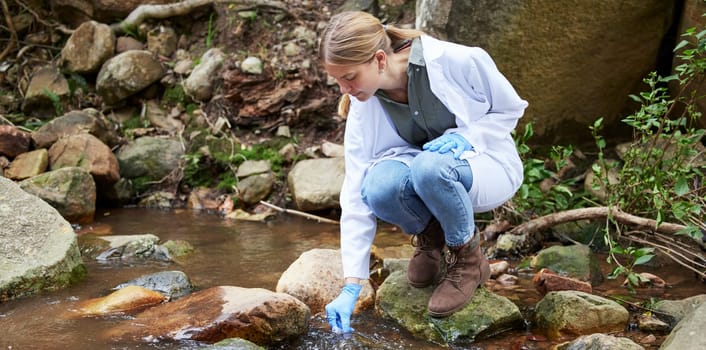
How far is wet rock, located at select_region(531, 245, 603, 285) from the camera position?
125 inches

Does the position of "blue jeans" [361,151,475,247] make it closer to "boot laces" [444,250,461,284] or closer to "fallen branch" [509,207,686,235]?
"boot laces" [444,250,461,284]

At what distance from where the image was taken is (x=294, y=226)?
4.52 metres

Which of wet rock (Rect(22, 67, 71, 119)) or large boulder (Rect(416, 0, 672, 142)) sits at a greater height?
large boulder (Rect(416, 0, 672, 142))

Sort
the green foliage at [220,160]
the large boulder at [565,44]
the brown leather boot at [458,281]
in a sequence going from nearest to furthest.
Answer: the brown leather boot at [458,281]
the large boulder at [565,44]
the green foliage at [220,160]

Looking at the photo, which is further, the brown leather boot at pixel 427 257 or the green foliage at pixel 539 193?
the green foliage at pixel 539 193

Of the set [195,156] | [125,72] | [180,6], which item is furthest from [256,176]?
[180,6]

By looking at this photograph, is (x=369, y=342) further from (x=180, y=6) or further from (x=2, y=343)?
(x=180, y=6)

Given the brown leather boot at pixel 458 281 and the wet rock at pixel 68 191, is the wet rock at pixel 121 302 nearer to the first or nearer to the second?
the brown leather boot at pixel 458 281

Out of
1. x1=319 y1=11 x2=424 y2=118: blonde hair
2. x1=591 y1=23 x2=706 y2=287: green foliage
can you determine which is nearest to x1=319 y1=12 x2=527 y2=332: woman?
x1=319 y1=11 x2=424 y2=118: blonde hair

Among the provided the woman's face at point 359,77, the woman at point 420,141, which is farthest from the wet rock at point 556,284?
the woman's face at point 359,77

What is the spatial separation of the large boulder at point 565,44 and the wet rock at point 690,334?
2.18m

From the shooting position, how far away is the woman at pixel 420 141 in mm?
2289

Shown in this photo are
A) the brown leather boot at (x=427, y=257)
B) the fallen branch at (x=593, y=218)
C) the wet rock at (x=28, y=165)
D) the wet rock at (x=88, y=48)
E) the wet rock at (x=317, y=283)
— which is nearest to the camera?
the brown leather boot at (x=427, y=257)

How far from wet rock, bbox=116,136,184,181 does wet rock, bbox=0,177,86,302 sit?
2.04m
